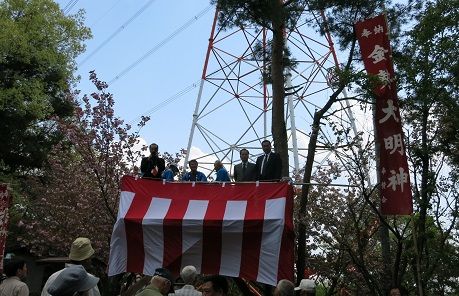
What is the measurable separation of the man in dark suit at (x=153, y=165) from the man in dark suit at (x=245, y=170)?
141cm

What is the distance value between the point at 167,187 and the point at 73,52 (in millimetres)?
14792

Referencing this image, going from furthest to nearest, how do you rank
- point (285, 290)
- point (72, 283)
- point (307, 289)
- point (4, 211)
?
1. point (4, 211)
2. point (307, 289)
3. point (285, 290)
4. point (72, 283)

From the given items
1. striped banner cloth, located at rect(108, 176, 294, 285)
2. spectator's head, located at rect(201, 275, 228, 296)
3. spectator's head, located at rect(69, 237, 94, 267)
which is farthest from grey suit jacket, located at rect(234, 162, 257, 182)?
spectator's head, located at rect(69, 237, 94, 267)

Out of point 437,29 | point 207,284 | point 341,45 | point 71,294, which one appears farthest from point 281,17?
point 71,294

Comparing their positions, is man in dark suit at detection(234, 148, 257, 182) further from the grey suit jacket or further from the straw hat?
the straw hat

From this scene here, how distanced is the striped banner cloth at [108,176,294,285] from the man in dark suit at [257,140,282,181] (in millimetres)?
829

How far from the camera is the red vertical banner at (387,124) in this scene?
25.2 ft

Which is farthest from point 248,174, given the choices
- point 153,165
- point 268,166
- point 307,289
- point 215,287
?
point 215,287

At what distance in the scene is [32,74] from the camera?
2050cm

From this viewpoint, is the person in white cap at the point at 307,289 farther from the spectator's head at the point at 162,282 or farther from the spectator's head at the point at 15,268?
the spectator's head at the point at 15,268

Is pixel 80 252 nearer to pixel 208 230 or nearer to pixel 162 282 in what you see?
pixel 162 282

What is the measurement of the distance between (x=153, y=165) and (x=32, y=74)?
12.7 m

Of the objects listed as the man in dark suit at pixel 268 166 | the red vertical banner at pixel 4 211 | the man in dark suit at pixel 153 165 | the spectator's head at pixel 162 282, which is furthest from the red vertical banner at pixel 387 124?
the red vertical banner at pixel 4 211

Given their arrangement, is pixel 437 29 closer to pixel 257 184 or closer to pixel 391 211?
pixel 391 211
